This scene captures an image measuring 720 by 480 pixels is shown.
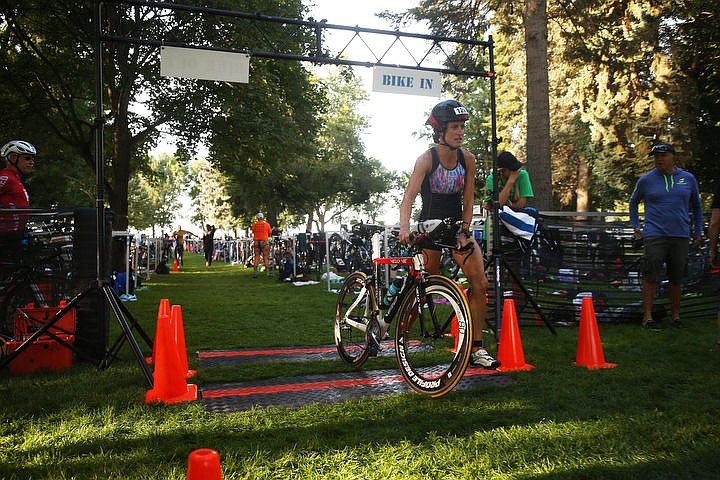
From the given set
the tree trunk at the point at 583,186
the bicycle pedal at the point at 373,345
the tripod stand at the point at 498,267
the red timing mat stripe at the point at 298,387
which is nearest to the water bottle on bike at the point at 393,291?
the bicycle pedal at the point at 373,345

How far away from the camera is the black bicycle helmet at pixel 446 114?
489cm

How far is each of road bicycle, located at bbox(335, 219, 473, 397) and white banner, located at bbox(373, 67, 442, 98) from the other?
13.5 ft

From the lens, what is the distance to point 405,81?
8641 millimetres

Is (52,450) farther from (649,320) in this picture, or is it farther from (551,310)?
(649,320)

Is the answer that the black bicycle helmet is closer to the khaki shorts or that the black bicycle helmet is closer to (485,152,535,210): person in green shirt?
(485,152,535,210): person in green shirt

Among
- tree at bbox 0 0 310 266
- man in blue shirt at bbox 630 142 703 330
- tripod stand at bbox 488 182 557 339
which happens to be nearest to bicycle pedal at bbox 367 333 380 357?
tripod stand at bbox 488 182 557 339

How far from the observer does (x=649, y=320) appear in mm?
7449

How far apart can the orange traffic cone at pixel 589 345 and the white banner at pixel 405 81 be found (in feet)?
15.1

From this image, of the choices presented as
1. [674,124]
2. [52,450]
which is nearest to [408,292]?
[52,450]

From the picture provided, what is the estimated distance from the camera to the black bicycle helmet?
489cm

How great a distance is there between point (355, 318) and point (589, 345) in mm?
2190

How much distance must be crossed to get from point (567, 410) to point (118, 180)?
17193 mm

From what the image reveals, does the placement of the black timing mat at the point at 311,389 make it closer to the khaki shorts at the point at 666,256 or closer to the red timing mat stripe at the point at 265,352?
the red timing mat stripe at the point at 265,352

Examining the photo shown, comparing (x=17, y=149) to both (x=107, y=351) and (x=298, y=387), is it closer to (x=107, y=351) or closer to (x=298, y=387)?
(x=107, y=351)
